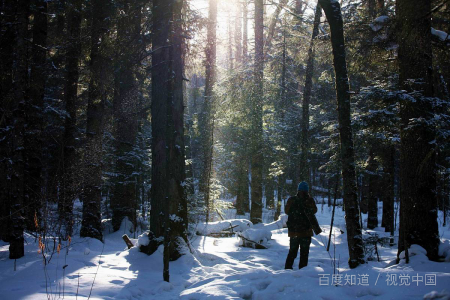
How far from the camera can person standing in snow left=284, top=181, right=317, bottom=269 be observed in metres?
6.38

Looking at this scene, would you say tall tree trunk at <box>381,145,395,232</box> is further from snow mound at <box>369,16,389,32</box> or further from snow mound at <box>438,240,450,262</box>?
snow mound at <box>438,240,450,262</box>

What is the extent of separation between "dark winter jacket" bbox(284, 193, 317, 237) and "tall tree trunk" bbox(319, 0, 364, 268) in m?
0.85

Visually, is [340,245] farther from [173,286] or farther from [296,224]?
[173,286]

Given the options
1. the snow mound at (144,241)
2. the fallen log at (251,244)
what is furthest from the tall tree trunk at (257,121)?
the snow mound at (144,241)

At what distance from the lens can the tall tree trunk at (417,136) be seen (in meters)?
5.79

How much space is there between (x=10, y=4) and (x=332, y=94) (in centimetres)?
1842

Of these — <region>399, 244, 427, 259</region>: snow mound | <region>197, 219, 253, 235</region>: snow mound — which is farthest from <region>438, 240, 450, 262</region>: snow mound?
<region>197, 219, 253, 235</region>: snow mound

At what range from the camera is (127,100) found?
1320cm

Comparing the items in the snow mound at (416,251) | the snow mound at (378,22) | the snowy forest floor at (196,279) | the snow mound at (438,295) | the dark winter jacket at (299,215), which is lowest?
the snowy forest floor at (196,279)

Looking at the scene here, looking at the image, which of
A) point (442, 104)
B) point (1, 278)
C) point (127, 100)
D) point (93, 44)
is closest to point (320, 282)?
point (442, 104)

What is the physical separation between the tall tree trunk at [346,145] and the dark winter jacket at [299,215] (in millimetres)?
846

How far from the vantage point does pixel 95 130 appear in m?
10.2

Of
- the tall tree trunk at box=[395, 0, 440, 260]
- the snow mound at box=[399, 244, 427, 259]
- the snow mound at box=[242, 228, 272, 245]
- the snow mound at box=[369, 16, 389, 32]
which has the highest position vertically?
the snow mound at box=[369, 16, 389, 32]

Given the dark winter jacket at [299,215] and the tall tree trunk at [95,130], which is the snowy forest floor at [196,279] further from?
the tall tree trunk at [95,130]
